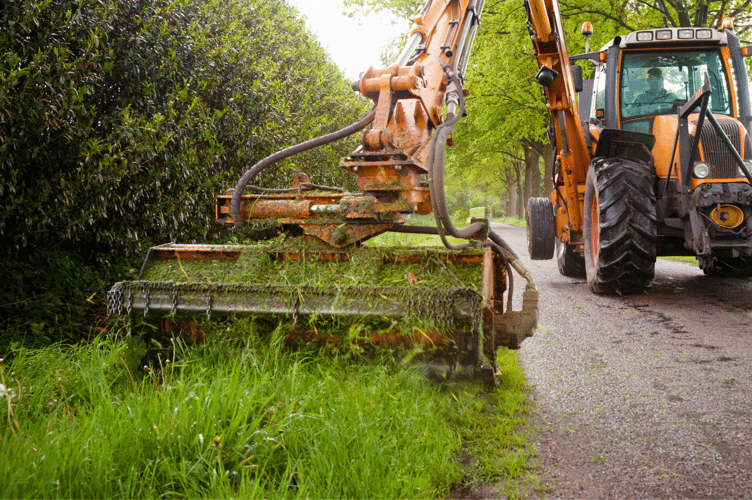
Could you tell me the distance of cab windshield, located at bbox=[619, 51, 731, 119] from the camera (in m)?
5.96

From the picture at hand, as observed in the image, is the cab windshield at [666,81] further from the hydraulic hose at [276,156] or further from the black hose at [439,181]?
the hydraulic hose at [276,156]

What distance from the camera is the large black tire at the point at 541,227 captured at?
7.44 m

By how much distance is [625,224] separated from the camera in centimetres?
516

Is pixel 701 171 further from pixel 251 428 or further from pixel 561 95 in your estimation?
pixel 251 428

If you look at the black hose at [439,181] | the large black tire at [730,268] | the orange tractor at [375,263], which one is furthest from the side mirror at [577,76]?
the black hose at [439,181]

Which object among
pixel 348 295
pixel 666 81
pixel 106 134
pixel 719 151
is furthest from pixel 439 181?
pixel 666 81

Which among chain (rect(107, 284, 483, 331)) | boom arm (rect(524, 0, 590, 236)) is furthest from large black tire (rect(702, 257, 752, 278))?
chain (rect(107, 284, 483, 331))

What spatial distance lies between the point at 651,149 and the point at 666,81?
3.07 feet

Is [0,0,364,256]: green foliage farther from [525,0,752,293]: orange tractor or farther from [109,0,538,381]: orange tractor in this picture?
[525,0,752,293]: orange tractor

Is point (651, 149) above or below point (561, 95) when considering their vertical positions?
below

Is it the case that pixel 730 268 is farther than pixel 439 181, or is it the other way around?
pixel 730 268

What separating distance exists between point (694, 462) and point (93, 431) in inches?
101

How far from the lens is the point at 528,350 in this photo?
414cm

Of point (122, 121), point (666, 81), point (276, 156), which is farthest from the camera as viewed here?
point (666, 81)
